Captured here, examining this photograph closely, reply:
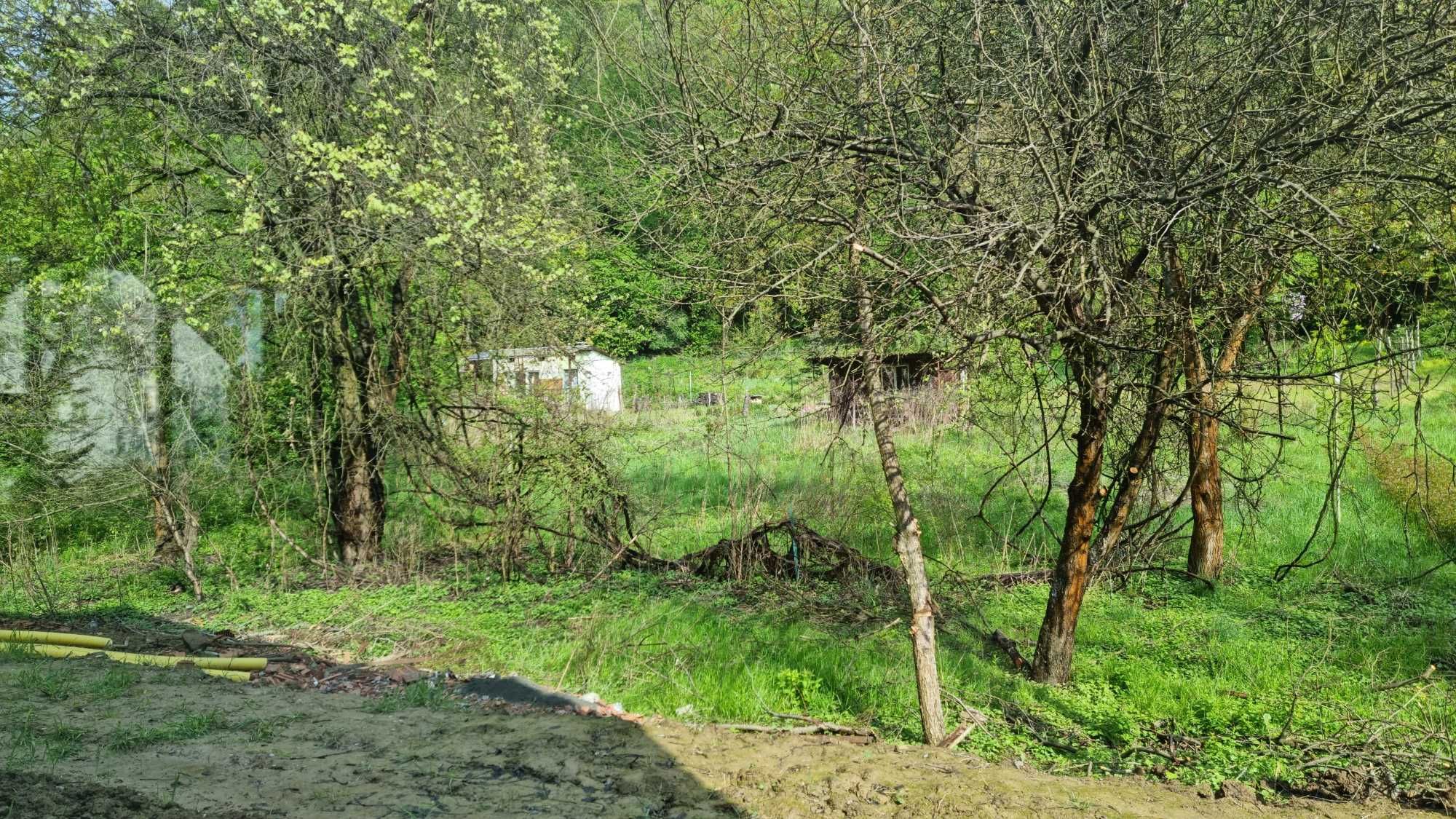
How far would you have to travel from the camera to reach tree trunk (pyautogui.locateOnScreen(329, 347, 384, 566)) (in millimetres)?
11625

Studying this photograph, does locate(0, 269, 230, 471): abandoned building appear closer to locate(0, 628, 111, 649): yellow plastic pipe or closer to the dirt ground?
locate(0, 628, 111, 649): yellow plastic pipe

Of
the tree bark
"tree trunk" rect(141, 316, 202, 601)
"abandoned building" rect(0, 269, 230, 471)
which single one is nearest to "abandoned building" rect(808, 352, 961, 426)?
the tree bark

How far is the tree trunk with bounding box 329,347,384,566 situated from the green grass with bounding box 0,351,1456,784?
0.92 meters

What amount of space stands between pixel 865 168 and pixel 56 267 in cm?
1060

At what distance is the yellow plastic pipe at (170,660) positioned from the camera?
25.3ft

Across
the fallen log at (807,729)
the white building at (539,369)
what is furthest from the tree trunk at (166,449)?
the fallen log at (807,729)

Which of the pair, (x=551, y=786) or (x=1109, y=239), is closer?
(x=551, y=786)

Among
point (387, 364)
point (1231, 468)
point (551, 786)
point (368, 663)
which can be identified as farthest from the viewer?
point (1231, 468)

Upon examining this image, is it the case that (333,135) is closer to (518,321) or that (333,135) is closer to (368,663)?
(518,321)

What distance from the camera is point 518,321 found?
1108cm

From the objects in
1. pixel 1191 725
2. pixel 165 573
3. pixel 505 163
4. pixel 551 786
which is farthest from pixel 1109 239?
pixel 165 573

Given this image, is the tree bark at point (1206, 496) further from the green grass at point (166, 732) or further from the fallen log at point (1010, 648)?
the green grass at point (166, 732)

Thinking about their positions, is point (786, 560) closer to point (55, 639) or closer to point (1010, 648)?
point (1010, 648)

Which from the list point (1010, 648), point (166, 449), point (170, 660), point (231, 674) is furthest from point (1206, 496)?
point (166, 449)
